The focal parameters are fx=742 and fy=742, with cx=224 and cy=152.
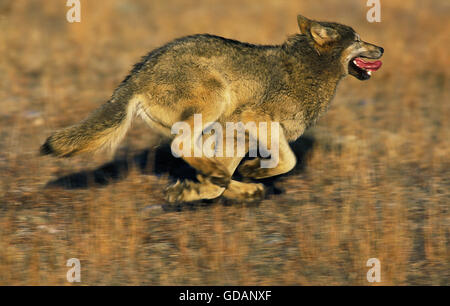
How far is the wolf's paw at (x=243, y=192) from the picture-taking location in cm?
668

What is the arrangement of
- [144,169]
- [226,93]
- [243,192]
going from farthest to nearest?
[144,169] → [243,192] → [226,93]

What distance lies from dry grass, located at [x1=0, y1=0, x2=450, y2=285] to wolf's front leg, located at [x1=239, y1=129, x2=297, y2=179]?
267 mm

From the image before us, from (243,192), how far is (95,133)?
1.45 meters

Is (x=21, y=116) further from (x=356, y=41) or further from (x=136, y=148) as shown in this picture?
(x=356, y=41)

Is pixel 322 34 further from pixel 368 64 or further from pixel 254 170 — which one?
pixel 254 170

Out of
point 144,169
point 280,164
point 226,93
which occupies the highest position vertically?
point 226,93

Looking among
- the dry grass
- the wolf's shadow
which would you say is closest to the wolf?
the dry grass

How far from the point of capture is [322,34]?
671cm

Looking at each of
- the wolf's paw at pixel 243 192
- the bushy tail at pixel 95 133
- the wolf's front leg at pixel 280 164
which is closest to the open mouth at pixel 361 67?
the wolf's front leg at pixel 280 164

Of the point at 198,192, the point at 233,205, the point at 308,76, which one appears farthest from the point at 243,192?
the point at 308,76

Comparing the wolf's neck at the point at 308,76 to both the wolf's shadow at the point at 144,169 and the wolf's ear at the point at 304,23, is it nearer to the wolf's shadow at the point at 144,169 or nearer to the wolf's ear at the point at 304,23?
the wolf's ear at the point at 304,23

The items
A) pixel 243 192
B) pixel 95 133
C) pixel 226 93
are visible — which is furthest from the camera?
pixel 243 192

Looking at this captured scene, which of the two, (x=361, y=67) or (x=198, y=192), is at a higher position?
(x=361, y=67)

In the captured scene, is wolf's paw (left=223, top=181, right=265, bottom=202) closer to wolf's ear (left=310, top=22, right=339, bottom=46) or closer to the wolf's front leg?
the wolf's front leg
